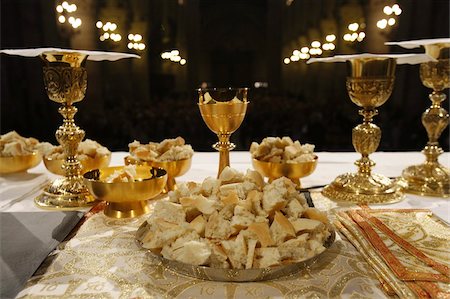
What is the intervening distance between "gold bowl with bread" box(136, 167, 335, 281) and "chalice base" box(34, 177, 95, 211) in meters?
0.33

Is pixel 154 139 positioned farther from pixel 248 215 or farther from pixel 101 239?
pixel 248 215

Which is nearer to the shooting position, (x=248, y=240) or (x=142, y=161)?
(x=248, y=240)

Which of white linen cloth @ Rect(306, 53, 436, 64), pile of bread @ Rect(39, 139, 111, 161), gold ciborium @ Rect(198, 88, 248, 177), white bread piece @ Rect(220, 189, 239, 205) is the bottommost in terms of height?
white bread piece @ Rect(220, 189, 239, 205)

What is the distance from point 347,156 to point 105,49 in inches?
65.0

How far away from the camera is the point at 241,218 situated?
0.59 m

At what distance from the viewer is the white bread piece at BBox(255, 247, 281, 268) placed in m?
0.55

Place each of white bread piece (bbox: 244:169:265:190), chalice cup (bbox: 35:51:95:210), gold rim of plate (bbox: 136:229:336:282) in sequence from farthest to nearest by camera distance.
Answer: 1. chalice cup (bbox: 35:51:95:210)
2. white bread piece (bbox: 244:169:265:190)
3. gold rim of plate (bbox: 136:229:336:282)

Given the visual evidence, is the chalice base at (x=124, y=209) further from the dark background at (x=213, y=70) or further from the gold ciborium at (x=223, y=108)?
the dark background at (x=213, y=70)

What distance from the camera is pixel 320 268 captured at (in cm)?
60

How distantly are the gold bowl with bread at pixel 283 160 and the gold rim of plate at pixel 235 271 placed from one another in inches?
16.5

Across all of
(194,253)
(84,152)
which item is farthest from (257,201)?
(84,152)

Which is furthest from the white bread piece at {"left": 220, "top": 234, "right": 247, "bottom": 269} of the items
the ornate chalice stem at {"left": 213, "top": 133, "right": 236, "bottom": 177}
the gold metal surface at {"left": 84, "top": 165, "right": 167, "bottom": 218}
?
the ornate chalice stem at {"left": 213, "top": 133, "right": 236, "bottom": 177}

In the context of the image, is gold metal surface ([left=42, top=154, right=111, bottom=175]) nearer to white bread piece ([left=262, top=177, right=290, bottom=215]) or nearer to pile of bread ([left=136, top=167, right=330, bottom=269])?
pile of bread ([left=136, top=167, right=330, bottom=269])

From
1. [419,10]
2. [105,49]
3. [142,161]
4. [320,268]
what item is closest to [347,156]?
[142,161]
